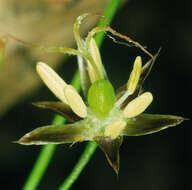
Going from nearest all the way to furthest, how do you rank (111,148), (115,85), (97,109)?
1. (111,148)
2. (97,109)
3. (115,85)

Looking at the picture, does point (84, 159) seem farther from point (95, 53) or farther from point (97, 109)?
point (95, 53)

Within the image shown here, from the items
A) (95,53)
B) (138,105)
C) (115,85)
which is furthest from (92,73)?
(115,85)

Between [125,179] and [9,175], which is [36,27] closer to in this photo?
[9,175]

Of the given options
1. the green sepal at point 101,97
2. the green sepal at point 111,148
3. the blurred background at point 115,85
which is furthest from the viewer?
the blurred background at point 115,85

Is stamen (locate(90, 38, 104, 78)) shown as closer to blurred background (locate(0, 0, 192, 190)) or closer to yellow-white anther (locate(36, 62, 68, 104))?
yellow-white anther (locate(36, 62, 68, 104))

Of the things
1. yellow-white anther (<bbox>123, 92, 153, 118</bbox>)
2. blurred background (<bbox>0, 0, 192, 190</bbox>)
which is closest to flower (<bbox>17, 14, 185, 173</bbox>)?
yellow-white anther (<bbox>123, 92, 153, 118</bbox>)

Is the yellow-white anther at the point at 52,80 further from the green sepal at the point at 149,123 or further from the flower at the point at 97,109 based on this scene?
the green sepal at the point at 149,123

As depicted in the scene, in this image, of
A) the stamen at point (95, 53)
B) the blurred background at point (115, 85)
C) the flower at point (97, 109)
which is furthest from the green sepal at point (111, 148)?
the blurred background at point (115, 85)
